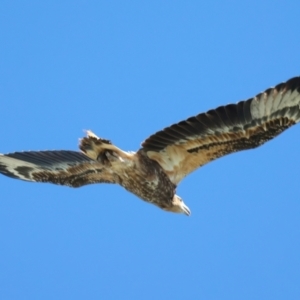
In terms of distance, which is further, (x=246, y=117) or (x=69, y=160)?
(x=69, y=160)

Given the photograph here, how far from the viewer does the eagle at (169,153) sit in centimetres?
1013

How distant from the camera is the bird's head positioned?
39.8 feet

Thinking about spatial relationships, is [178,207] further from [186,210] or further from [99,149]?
[99,149]

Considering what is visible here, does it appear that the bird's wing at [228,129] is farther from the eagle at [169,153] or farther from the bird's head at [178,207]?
the bird's head at [178,207]

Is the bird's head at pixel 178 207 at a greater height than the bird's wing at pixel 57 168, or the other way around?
the bird's wing at pixel 57 168

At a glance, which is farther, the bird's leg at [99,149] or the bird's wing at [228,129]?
the bird's leg at [99,149]

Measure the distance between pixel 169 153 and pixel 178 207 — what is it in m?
1.24

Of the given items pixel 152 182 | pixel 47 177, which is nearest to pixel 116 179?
pixel 152 182

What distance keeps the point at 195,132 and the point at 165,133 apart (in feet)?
1.37

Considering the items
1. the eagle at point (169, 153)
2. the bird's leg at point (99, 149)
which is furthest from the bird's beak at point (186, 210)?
the bird's leg at point (99, 149)

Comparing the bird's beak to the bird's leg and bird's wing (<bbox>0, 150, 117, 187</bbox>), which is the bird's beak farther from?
the bird's leg

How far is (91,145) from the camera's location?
11.0m

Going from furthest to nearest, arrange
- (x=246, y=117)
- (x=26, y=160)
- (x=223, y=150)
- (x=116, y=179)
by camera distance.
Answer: (x=26, y=160), (x=116, y=179), (x=223, y=150), (x=246, y=117)

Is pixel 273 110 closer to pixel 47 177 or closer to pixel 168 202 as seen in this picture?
pixel 168 202
